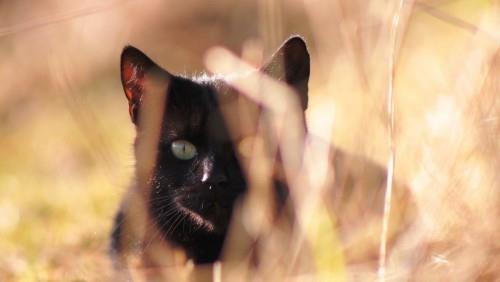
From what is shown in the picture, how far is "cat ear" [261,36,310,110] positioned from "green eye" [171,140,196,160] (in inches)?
13.1

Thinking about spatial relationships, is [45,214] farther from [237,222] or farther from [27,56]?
[27,56]

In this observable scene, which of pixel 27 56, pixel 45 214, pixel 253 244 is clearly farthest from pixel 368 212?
pixel 27 56

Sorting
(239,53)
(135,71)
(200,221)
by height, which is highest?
(135,71)

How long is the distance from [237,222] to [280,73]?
0.52 meters

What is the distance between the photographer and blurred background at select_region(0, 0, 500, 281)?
5.05 feet

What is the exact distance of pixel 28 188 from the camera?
342 cm

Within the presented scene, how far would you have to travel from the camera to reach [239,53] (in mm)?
4215

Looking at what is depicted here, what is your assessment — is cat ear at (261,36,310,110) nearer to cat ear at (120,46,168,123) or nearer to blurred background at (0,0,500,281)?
blurred background at (0,0,500,281)

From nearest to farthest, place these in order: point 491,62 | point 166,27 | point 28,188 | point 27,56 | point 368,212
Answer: point 491,62 < point 368,212 < point 28,188 < point 27,56 < point 166,27

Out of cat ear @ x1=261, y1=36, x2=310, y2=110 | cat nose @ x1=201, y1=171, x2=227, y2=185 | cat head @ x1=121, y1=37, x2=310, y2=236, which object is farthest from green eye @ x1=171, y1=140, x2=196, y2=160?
cat ear @ x1=261, y1=36, x2=310, y2=110

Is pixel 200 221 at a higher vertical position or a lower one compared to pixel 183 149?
lower

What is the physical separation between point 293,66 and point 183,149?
1.37 feet

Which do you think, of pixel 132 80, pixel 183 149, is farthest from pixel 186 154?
pixel 132 80

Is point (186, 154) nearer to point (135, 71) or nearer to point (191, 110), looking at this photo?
point (191, 110)
